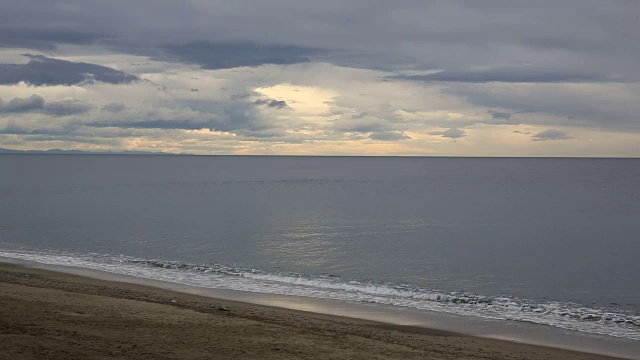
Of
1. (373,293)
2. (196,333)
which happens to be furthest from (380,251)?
(196,333)

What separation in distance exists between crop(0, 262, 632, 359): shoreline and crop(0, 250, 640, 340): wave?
160 inches

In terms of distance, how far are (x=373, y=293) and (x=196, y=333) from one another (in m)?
12.3

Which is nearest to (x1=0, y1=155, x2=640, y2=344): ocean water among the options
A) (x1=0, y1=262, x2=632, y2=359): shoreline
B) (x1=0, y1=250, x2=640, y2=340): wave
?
(x1=0, y1=250, x2=640, y2=340): wave

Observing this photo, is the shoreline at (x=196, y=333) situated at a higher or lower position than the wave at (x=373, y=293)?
higher

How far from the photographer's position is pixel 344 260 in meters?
35.4

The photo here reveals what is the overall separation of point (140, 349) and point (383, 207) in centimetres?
6166

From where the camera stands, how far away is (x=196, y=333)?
15.7 meters

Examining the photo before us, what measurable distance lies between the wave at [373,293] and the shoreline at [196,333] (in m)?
4.07

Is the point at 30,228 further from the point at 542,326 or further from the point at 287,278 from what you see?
the point at 542,326

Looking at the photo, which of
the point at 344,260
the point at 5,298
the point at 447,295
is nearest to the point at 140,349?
the point at 5,298

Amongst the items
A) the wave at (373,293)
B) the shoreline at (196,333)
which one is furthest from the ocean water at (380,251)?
the shoreline at (196,333)

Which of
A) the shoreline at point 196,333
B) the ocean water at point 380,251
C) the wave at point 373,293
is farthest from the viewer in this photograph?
the ocean water at point 380,251

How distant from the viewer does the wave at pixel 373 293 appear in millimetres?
22453

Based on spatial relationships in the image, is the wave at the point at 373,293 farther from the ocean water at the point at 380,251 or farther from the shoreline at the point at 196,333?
the shoreline at the point at 196,333
